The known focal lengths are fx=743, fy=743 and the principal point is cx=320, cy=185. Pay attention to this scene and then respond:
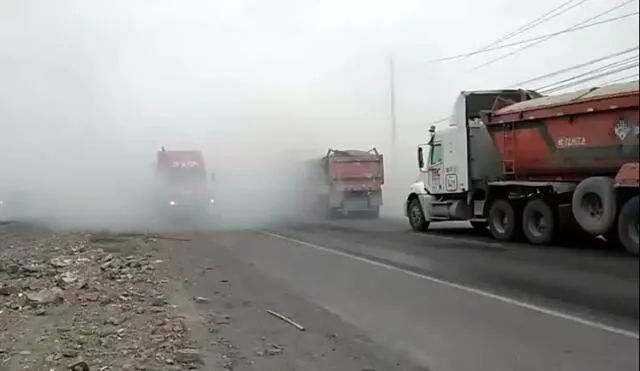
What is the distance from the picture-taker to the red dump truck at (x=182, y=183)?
22.3 metres

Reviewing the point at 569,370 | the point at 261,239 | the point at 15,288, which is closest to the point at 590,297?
the point at 569,370

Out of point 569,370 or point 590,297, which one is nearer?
point 569,370

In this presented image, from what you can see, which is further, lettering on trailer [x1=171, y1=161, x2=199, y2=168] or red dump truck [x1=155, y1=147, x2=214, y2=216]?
lettering on trailer [x1=171, y1=161, x2=199, y2=168]

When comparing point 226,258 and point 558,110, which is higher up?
point 558,110

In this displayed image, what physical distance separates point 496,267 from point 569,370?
1591mm

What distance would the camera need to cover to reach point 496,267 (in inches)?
185

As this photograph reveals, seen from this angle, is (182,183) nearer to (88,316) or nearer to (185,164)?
(185,164)

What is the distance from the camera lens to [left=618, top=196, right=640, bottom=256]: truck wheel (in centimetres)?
153

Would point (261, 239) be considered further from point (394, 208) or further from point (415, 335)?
point (415, 335)

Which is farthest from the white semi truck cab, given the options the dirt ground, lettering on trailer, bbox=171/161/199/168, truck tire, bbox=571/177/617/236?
lettering on trailer, bbox=171/161/199/168

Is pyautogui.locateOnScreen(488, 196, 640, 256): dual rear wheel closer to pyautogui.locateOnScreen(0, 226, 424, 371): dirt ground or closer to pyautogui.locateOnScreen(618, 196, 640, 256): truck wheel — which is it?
pyautogui.locateOnScreen(618, 196, 640, 256): truck wheel

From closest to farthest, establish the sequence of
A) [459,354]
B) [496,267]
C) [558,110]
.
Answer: [459,354]
[496,267]
[558,110]

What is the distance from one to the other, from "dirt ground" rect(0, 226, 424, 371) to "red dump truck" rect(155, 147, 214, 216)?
11.3m

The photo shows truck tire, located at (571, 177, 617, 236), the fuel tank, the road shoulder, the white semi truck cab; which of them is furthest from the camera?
the white semi truck cab
